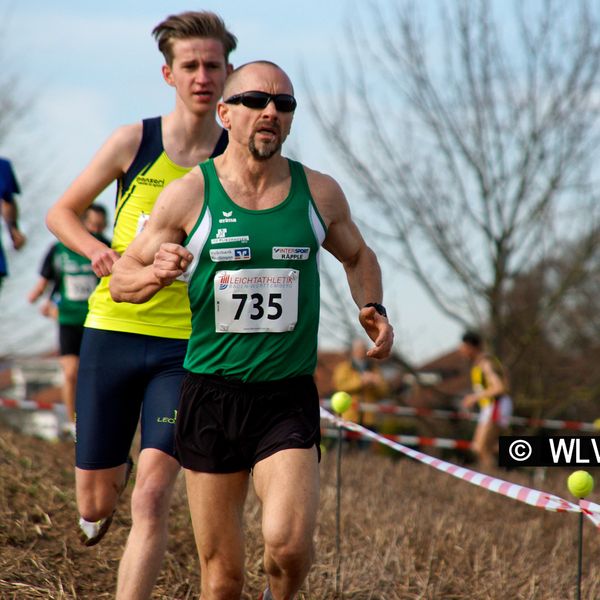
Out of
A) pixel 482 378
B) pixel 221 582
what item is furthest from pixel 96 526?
pixel 482 378

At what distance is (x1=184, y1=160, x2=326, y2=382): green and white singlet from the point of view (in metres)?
3.86

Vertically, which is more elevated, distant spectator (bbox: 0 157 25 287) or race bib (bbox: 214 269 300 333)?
distant spectator (bbox: 0 157 25 287)

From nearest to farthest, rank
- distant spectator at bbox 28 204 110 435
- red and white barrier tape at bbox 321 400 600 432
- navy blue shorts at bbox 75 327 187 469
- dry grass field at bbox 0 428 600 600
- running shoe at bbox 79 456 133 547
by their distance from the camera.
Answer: navy blue shorts at bbox 75 327 187 469 < running shoe at bbox 79 456 133 547 < dry grass field at bbox 0 428 600 600 < distant spectator at bbox 28 204 110 435 < red and white barrier tape at bbox 321 400 600 432

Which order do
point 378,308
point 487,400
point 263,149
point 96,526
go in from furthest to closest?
→ point 487,400 < point 96,526 < point 378,308 < point 263,149

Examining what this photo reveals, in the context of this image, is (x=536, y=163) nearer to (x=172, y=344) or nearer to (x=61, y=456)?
(x=61, y=456)

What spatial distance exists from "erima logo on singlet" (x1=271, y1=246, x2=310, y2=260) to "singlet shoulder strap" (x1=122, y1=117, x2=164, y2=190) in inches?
43.6

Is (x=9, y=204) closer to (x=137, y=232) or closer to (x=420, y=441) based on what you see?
(x=137, y=232)

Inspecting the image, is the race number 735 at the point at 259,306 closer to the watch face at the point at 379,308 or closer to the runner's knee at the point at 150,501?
the watch face at the point at 379,308

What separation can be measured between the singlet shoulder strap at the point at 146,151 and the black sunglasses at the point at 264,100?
82cm

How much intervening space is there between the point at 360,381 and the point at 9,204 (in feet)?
29.8

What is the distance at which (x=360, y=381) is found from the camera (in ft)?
50.9

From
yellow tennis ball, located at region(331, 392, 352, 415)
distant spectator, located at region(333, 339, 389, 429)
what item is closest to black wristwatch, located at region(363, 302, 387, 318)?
yellow tennis ball, located at region(331, 392, 352, 415)

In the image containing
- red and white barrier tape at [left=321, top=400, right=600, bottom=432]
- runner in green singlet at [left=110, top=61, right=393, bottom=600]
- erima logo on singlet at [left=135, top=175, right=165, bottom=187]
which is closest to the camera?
runner in green singlet at [left=110, top=61, right=393, bottom=600]

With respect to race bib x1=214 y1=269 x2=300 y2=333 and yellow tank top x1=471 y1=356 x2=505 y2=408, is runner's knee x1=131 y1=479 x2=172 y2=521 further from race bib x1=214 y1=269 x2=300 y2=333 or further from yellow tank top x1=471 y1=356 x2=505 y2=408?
yellow tank top x1=471 y1=356 x2=505 y2=408
